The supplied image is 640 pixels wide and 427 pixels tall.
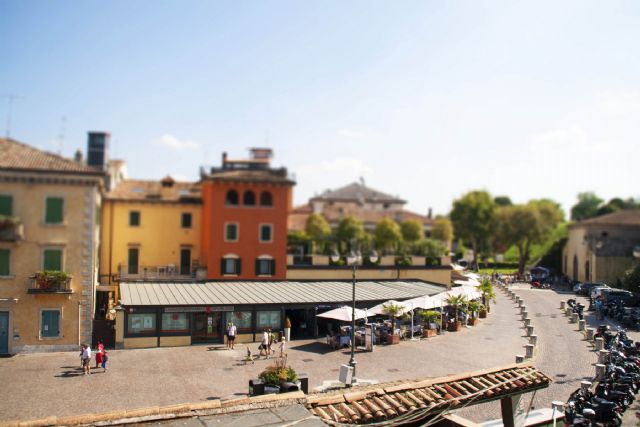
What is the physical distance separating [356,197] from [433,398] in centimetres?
9155

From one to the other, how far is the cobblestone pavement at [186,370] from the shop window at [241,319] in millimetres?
1492

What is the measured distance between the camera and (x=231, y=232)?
38.5 metres

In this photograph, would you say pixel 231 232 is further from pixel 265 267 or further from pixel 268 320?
pixel 268 320

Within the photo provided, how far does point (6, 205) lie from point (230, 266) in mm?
14682

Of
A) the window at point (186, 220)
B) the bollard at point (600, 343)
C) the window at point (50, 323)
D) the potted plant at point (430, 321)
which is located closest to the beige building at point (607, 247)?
the bollard at point (600, 343)

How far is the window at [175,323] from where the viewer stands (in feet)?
96.8

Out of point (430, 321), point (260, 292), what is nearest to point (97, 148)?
point (260, 292)

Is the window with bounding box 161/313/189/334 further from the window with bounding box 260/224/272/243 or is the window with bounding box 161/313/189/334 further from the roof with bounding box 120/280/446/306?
the window with bounding box 260/224/272/243

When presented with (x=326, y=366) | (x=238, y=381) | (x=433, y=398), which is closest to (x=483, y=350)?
(x=326, y=366)

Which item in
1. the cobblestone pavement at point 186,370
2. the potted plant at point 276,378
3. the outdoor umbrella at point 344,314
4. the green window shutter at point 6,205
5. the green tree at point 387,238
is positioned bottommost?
the cobblestone pavement at point 186,370

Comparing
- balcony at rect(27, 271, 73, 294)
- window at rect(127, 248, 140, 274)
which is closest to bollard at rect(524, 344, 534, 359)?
balcony at rect(27, 271, 73, 294)

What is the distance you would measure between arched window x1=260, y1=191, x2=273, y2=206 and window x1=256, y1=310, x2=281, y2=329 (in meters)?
10.1

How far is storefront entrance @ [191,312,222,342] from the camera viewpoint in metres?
30.3

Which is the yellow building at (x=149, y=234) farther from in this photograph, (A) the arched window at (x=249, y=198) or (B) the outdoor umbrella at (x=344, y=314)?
(B) the outdoor umbrella at (x=344, y=314)
